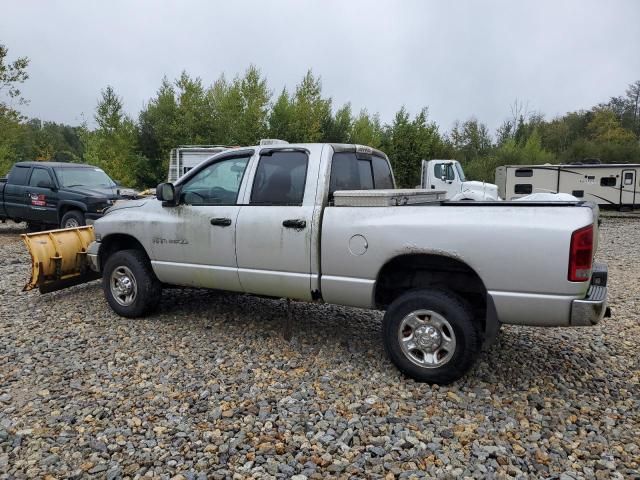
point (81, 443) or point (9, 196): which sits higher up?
point (9, 196)

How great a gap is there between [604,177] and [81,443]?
22.1 meters

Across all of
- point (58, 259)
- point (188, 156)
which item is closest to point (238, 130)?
point (188, 156)

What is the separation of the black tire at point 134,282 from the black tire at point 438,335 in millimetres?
2809

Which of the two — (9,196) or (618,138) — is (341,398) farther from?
(618,138)

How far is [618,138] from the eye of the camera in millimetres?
39969

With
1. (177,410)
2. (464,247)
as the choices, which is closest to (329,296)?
(464,247)

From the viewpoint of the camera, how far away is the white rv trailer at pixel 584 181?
19828 mm

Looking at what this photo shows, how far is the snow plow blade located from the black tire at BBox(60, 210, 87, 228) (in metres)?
4.78

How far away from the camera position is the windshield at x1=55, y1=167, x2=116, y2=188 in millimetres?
11711

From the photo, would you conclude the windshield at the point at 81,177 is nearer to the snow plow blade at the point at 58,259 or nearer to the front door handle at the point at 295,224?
the snow plow blade at the point at 58,259

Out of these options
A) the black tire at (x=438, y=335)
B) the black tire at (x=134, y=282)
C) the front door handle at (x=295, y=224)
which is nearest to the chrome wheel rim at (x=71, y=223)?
the black tire at (x=134, y=282)

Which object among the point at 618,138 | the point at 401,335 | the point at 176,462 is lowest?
the point at 176,462

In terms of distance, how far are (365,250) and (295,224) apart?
0.70 m

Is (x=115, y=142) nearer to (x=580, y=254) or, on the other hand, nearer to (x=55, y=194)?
(x=55, y=194)
